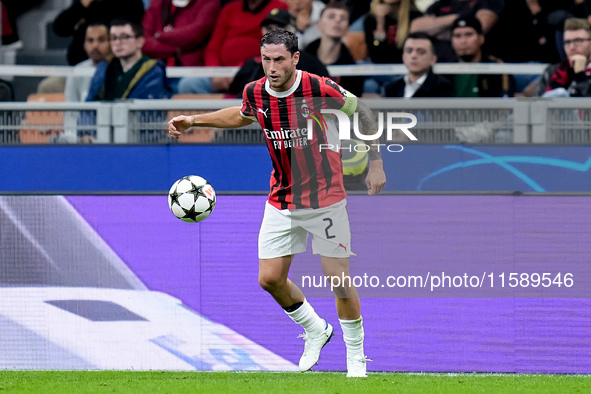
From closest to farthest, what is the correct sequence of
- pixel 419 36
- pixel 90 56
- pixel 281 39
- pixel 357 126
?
pixel 281 39, pixel 357 126, pixel 419 36, pixel 90 56

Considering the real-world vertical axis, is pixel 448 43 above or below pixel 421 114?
above

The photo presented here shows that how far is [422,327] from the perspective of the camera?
608cm

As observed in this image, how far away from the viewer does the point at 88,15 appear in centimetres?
1012

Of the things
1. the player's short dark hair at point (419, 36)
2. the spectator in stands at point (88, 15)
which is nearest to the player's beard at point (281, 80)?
the player's short dark hair at point (419, 36)

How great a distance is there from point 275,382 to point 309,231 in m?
0.90

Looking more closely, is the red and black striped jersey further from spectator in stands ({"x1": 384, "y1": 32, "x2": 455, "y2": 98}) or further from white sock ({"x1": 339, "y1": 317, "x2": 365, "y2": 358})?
spectator in stands ({"x1": 384, "y1": 32, "x2": 455, "y2": 98})

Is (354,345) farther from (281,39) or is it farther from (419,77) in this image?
(419,77)

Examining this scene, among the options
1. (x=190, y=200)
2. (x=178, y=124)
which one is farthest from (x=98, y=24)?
(x=190, y=200)

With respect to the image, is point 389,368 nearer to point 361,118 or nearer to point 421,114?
point 361,118

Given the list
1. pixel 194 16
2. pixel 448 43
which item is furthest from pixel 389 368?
pixel 194 16

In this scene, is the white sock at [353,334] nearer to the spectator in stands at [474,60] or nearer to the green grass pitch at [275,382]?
the green grass pitch at [275,382]

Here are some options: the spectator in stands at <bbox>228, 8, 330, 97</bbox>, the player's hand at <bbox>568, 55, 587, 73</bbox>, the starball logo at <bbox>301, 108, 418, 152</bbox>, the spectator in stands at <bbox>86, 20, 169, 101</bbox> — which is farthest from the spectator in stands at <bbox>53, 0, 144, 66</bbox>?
the player's hand at <bbox>568, 55, 587, 73</bbox>

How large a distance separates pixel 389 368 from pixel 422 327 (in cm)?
Result: 36

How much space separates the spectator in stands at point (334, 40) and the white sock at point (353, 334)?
407cm
